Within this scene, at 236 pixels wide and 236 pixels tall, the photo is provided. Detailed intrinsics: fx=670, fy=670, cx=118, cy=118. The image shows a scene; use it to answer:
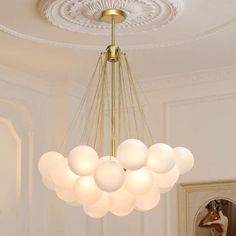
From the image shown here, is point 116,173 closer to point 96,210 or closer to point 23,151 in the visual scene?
point 96,210

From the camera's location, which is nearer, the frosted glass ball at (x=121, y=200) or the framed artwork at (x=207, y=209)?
the frosted glass ball at (x=121, y=200)

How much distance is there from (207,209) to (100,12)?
6.84ft

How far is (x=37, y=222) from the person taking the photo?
5441 mm

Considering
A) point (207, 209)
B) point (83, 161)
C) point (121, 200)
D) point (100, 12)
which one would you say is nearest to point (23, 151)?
point (207, 209)

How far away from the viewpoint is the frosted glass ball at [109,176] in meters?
3.11

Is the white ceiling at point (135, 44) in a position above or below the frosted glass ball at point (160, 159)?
above

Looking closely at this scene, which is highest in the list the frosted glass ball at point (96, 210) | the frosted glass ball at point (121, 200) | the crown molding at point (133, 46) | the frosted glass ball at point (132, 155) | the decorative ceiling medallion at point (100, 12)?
the crown molding at point (133, 46)

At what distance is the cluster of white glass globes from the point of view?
10.3ft

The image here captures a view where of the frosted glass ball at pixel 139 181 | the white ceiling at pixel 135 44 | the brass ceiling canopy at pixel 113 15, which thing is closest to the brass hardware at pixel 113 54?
→ the brass ceiling canopy at pixel 113 15

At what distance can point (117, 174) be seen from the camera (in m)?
Result: 3.13

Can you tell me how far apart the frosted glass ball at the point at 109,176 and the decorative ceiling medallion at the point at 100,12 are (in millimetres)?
1032

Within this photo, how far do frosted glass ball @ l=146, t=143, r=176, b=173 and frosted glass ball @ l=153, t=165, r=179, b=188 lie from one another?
13cm

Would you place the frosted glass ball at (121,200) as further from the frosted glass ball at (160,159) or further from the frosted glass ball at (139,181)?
the frosted glass ball at (160,159)

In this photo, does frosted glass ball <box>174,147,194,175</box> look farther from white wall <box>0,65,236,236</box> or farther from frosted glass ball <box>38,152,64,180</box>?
white wall <box>0,65,236,236</box>
